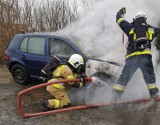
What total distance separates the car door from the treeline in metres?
6.53

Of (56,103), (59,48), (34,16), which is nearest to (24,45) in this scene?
(59,48)

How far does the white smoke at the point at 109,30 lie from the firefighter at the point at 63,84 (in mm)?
953

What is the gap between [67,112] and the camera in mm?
6270

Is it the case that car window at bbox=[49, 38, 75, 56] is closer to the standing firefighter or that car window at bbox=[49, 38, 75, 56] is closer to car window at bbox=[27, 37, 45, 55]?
car window at bbox=[27, 37, 45, 55]

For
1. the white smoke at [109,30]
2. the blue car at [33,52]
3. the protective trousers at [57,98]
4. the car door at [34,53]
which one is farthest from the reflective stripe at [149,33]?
the car door at [34,53]

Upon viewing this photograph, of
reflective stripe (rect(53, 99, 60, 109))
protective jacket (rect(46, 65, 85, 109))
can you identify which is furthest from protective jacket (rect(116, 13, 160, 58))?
reflective stripe (rect(53, 99, 60, 109))

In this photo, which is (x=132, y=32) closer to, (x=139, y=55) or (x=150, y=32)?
(x=150, y=32)

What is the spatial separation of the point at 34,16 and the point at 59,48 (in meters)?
9.57

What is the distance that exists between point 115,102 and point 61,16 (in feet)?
34.7

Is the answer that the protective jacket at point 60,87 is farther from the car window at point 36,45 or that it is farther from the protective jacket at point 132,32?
the car window at point 36,45

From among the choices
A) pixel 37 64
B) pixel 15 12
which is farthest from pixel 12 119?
pixel 15 12

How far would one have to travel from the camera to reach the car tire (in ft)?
27.5

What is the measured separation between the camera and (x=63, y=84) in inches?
248

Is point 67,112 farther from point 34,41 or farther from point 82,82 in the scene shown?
point 34,41
